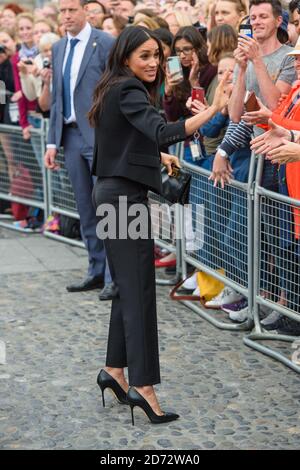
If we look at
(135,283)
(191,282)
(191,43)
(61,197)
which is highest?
(191,43)

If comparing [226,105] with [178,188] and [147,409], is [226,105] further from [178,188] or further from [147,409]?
[147,409]

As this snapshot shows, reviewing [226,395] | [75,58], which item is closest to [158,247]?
[75,58]

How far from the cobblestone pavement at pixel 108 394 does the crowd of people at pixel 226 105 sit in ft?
1.30

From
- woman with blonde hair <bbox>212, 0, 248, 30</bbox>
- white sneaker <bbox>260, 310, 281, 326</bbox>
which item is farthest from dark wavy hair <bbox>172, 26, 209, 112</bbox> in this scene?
white sneaker <bbox>260, 310, 281, 326</bbox>

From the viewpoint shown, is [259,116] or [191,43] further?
[191,43]

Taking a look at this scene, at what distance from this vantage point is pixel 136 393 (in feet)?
16.9

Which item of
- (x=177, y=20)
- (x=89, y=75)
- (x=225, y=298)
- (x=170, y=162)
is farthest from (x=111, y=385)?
(x=177, y=20)

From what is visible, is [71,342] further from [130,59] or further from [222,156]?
[130,59]

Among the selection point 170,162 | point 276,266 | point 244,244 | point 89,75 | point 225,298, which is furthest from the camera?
point 89,75

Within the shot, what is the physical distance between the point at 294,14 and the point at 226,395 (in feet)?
9.01

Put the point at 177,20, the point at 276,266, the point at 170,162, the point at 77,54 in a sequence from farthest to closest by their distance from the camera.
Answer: the point at 177,20, the point at 77,54, the point at 276,266, the point at 170,162

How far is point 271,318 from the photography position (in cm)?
673

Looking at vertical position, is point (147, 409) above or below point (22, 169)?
below

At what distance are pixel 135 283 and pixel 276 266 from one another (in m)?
1.46
